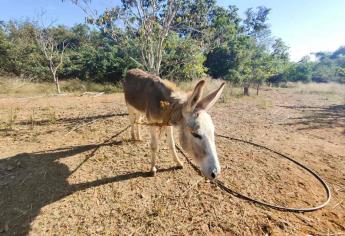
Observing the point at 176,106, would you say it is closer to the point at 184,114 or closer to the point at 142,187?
the point at 184,114

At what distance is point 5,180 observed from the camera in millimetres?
4371

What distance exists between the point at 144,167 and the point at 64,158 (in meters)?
1.83

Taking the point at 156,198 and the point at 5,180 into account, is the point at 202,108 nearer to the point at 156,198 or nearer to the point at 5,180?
the point at 156,198

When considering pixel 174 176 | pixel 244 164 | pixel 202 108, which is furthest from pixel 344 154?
pixel 202 108

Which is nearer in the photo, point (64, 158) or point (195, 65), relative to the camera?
point (64, 158)

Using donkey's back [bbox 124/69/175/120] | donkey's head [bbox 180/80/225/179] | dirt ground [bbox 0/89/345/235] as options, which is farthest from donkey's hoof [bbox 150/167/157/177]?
donkey's head [bbox 180/80/225/179]

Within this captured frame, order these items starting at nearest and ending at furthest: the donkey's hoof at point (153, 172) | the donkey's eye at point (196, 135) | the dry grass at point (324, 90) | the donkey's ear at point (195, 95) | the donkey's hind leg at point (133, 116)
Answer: the donkey's ear at point (195, 95), the donkey's eye at point (196, 135), the donkey's hoof at point (153, 172), the donkey's hind leg at point (133, 116), the dry grass at point (324, 90)

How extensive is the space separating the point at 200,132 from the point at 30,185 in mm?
3221

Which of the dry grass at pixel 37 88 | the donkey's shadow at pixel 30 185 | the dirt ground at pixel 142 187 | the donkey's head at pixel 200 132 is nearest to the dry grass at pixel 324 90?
the dry grass at pixel 37 88

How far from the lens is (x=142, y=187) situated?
4.25 meters

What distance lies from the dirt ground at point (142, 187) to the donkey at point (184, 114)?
0.81 m

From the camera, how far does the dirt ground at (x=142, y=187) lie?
341cm

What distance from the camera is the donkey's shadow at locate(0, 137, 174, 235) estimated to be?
3.46 metres

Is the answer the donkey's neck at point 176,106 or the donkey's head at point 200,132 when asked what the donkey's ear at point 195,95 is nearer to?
the donkey's head at point 200,132
